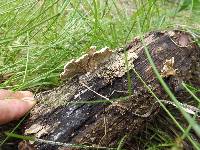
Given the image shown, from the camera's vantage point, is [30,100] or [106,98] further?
[30,100]

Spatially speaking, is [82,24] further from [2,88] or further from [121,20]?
[2,88]

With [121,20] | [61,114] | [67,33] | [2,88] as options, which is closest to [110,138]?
[61,114]

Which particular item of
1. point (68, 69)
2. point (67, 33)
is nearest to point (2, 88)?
point (68, 69)

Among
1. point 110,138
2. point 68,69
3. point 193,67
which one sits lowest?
point 110,138

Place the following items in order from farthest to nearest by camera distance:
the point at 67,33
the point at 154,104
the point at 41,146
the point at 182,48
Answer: the point at 67,33 → the point at 182,48 → the point at 154,104 → the point at 41,146

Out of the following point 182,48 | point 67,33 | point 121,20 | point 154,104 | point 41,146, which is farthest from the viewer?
point 121,20

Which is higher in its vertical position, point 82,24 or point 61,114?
point 82,24

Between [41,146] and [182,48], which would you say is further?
[182,48]
